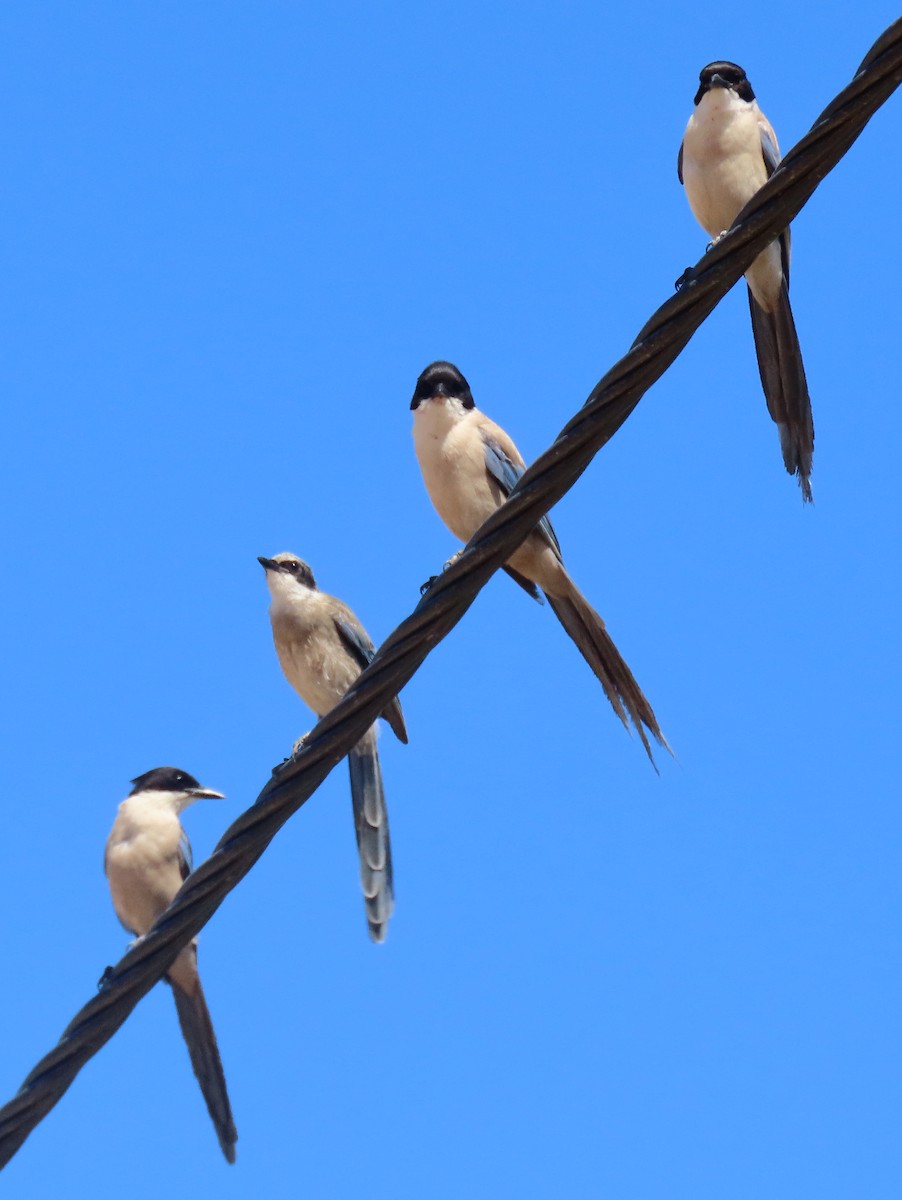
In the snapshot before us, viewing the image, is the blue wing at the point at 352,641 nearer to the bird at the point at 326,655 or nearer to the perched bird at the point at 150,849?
the bird at the point at 326,655

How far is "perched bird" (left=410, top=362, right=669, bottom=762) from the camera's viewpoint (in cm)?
618

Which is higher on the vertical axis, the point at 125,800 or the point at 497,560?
the point at 125,800

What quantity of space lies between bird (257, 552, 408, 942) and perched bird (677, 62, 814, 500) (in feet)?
8.21

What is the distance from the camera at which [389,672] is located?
348 cm

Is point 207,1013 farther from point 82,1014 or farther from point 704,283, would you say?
point 704,283

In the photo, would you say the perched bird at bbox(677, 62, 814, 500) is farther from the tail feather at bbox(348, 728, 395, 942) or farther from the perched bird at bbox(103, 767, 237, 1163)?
the perched bird at bbox(103, 767, 237, 1163)

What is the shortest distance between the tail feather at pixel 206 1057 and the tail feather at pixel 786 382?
324 cm

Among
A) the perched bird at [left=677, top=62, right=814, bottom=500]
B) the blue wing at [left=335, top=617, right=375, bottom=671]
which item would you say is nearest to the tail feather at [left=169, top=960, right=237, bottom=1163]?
the blue wing at [left=335, top=617, right=375, bottom=671]

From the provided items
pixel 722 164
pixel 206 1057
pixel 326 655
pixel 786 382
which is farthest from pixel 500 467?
pixel 206 1057

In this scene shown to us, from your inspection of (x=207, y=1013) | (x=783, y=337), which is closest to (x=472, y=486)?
(x=783, y=337)

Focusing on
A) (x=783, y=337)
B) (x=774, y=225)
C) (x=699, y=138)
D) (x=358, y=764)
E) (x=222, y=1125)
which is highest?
(x=699, y=138)

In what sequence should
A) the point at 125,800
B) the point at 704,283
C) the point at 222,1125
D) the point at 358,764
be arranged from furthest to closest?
1. the point at 125,800
2. the point at 358,764
3. the point at 222,1125
4. the point at 704,283

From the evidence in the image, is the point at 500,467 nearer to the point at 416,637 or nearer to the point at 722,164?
the point at 722,164

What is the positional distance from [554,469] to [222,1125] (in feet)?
13.5
